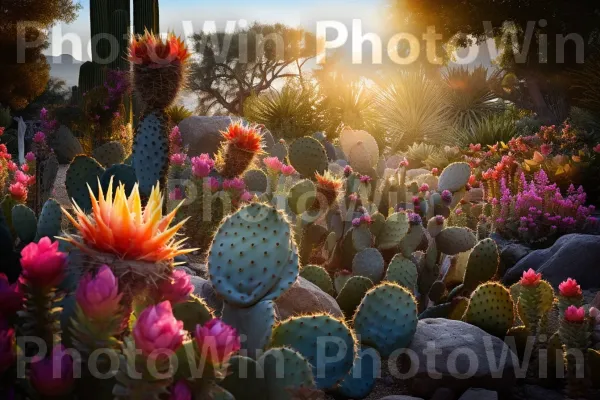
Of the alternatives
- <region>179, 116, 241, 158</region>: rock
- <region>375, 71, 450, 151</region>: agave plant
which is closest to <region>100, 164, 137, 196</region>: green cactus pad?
<region>179, 116, 241, 158</region>: rock

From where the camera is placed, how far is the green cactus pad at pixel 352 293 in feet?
16.6

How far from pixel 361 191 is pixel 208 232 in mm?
2057

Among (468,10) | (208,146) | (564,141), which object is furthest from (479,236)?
(468,10)

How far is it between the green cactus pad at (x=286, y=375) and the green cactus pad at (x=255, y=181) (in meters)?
4.64

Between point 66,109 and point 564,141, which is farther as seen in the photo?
point 66,109

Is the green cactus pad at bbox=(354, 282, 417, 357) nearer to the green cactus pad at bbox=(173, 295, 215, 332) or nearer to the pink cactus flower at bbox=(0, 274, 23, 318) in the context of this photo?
the green cactus pad at bbox=(173, 295, 215, 332)

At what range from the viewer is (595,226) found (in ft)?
28.1

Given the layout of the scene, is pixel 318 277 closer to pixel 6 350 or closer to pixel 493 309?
pixel 493 309

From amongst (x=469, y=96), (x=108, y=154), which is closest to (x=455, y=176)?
(x=108, y=154)

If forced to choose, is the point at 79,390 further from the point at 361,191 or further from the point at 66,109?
the point at 66,109

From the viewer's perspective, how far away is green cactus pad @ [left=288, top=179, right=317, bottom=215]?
18.5ft

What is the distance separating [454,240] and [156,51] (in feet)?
10.6

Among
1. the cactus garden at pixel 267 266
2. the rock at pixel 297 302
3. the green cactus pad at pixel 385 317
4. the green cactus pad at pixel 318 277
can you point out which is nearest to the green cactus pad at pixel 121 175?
the cactus garden at pixel 267 266

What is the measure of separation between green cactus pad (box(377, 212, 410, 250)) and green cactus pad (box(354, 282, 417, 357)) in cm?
195
